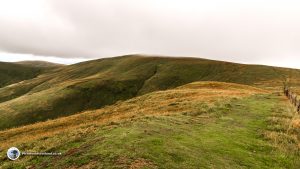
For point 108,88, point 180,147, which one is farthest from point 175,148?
point 108,88

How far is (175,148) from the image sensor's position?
1834cm

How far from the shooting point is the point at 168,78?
185000 millimetres

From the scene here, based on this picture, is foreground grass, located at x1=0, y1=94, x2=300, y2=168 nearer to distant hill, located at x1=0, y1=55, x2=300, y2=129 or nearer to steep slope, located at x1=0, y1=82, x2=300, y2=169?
steep slope, located at x1=0, y1=82, x2=300, y2=169

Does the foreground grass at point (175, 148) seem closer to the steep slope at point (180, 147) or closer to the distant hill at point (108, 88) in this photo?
the steep slope at point (180, 147)

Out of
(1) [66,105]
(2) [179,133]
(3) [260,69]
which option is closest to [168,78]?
(3) [260,69]

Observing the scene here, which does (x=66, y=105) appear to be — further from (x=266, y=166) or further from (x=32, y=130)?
(x=266, y=166)

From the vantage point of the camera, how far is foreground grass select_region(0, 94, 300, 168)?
54.2 ft

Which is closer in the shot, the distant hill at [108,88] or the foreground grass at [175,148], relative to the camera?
the foreground grass at [175,148]

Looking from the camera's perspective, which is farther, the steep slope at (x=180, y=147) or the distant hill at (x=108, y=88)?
the distant hill at (x=108, y=88)

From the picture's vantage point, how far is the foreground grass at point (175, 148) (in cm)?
1653

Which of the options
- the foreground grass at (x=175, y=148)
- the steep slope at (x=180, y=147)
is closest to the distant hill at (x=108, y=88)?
the steep slope at (x=180, y=147)

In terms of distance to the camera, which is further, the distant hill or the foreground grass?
the distant hill

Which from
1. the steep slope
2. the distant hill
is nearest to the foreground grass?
the steep slope

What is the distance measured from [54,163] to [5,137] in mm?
30700
